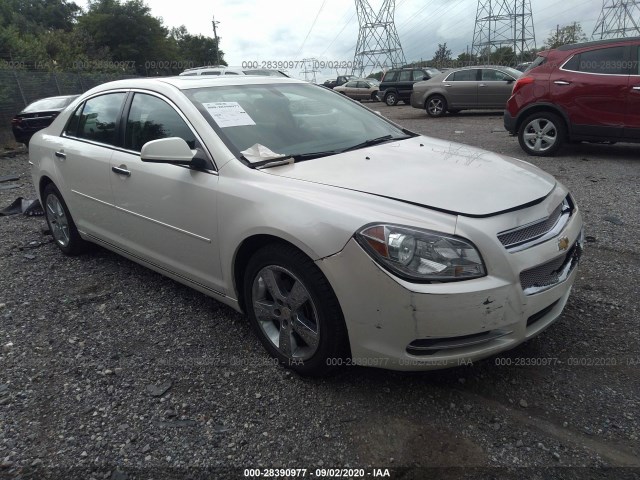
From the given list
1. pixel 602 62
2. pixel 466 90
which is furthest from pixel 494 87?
pixel 602 62

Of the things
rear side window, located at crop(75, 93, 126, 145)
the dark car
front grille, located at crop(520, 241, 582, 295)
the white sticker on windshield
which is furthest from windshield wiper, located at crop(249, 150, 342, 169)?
the dark car

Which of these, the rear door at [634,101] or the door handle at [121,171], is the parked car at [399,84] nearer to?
the rear door at [634,101]

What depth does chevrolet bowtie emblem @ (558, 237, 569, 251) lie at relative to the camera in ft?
8.07

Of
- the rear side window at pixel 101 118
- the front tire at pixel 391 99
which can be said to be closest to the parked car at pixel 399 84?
the front tire at pixel 391 99

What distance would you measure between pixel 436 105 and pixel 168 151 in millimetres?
14417

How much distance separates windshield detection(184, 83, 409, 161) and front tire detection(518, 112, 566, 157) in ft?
17.0

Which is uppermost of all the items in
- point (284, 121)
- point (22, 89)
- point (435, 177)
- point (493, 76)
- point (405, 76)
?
point (22, 89)

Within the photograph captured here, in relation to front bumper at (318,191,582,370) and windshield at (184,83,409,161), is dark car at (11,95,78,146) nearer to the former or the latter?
windshield at (184,83,409,161)

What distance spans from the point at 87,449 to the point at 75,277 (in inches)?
91.4

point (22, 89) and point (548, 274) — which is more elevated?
point (22, 89)

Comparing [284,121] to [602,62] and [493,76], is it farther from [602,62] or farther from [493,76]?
[493,76]

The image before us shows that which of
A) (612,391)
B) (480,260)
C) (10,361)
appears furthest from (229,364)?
(612,391)

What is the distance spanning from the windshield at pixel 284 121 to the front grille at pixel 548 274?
4.54ft

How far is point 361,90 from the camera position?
27438 mm
